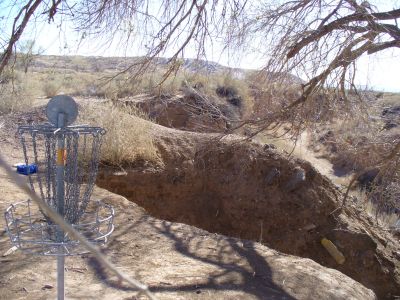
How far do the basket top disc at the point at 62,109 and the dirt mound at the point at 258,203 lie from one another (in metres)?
5.79

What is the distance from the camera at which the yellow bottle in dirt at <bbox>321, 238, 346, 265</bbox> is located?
9.15m

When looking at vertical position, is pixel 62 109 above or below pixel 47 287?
above

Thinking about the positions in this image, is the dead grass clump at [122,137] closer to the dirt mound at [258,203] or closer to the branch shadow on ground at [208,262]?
the dirt mound at [258,203]

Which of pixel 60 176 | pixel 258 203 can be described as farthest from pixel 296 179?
pixel 60 176

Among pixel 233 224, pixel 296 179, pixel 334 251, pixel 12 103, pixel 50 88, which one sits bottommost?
pixel 334 251

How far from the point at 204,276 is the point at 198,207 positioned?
4.73 metres

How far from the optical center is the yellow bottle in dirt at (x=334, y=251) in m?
9.15

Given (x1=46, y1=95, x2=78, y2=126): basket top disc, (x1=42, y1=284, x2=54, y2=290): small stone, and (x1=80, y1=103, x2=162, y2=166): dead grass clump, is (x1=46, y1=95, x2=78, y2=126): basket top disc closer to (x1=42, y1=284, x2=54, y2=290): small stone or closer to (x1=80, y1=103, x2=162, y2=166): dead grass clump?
(x1=42, y1=284, x2=54, y2=290): small stone

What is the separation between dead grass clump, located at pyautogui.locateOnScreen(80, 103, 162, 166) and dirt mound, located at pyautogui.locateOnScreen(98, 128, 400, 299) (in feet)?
0.99

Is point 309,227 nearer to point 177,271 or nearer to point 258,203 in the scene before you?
point 258,203

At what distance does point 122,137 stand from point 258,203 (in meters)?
2.74

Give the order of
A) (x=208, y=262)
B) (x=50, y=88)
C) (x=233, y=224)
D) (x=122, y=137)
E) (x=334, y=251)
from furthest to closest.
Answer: (x=50, y=88) < (x=233, y=224) < (x=334, y=251) < (x=122, y=137) < (x=208, y=262)

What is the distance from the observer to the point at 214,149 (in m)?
8.76

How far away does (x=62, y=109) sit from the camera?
2.89 m
